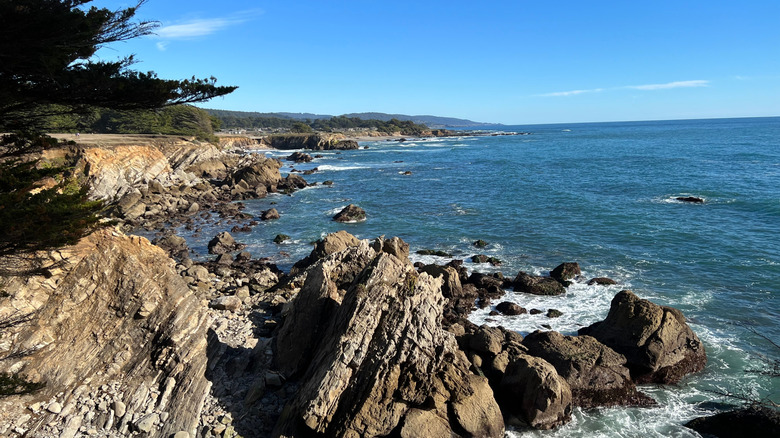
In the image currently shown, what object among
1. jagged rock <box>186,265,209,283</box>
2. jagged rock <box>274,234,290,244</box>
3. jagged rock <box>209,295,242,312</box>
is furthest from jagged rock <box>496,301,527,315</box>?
jagged rock <box>274,234,290,244</box>

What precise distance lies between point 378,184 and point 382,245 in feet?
124

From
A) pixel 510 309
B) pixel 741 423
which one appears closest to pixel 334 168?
pixel 510 309

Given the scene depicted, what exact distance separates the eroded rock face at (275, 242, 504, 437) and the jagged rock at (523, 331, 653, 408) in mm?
3297

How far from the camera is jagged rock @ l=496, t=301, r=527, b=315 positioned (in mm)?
18656

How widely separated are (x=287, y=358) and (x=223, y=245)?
18255mm

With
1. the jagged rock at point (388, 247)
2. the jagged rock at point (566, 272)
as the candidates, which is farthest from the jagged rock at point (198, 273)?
the jagged rock at point (566, 272)

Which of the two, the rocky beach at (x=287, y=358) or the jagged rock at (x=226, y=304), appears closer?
the rocky beach at (x=287, y=358)

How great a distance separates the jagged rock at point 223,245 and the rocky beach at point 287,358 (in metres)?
13.1

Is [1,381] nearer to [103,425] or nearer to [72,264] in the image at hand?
[103,425]

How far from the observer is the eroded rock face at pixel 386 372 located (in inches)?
379

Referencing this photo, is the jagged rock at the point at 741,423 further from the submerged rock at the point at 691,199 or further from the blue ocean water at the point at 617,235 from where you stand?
the submerged rock at the point at 691,199

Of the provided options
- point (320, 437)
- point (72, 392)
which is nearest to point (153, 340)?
point (72, 392)

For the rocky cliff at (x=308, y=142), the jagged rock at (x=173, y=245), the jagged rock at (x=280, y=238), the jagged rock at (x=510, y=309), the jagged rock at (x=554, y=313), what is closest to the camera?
the jagged rock at (x=554, y=313)

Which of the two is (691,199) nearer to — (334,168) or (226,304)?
(226,304)
